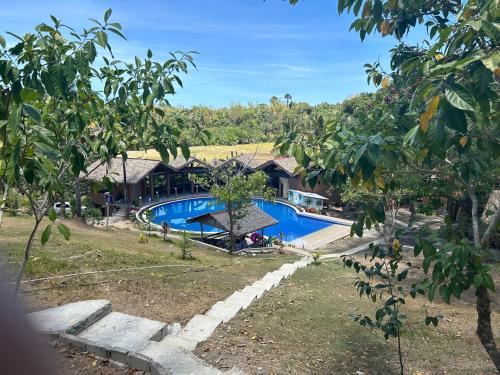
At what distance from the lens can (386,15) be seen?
452 cm

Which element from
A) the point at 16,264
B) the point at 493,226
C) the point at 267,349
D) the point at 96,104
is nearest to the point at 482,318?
the point at 493,226

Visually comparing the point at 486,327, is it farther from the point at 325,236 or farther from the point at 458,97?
the point at 325,236

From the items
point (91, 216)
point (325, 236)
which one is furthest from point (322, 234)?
point (91, 216)

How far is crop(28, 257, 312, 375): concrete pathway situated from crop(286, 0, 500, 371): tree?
258cm

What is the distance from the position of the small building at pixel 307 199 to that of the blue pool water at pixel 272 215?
33.0 inches

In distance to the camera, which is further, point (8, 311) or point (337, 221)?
point (337, 221)

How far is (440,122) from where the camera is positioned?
176cm

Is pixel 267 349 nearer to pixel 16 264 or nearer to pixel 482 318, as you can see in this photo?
pixel 482 318

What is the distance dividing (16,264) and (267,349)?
18.0 ft

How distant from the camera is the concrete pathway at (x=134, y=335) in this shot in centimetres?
427

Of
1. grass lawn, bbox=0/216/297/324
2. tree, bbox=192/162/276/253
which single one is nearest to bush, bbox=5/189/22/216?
grass lawn, bbox=0/216/297/324

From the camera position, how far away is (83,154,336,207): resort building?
3011cm

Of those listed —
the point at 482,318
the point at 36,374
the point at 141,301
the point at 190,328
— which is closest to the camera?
the point at 36,374

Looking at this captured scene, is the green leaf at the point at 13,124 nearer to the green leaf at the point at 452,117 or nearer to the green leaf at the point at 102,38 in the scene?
the green leaf at the point at 102,38
